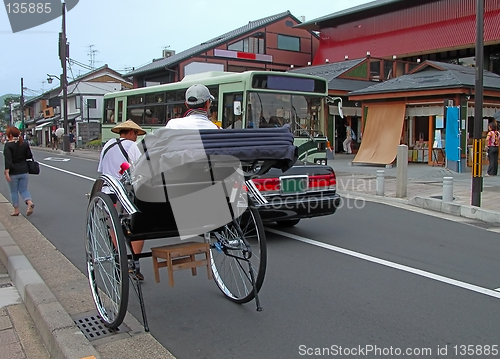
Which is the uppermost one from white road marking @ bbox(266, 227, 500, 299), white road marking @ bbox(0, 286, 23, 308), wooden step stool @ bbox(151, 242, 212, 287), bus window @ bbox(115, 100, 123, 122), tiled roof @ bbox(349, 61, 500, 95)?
tiled roof @ bbox(349, 61, 500, 95)

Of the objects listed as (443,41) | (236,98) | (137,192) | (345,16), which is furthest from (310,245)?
(345,16)

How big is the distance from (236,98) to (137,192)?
8632mm

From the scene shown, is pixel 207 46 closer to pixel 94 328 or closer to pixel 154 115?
pixel 154 115

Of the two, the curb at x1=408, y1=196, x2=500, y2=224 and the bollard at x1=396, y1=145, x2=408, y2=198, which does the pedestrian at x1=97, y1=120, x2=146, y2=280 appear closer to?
the curb at x1=408, y1=196, x2=500, y2=224

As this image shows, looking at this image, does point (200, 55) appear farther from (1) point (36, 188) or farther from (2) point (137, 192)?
(2) point (137, 192)

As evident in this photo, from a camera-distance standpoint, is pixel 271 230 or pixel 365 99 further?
pixel 365 99

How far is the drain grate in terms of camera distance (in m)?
4.04

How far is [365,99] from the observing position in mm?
20750

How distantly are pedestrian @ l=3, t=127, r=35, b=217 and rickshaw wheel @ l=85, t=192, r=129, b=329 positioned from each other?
5624 mm

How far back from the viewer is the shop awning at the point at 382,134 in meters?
19.4

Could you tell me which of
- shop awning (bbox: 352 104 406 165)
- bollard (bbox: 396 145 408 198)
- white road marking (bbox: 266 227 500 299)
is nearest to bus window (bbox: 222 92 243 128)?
bollard (bbox: 396 145 408 198)

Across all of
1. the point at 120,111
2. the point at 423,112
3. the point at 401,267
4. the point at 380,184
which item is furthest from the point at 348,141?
the point at 401,267

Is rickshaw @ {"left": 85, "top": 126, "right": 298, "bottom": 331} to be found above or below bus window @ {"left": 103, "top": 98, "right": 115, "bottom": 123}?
below

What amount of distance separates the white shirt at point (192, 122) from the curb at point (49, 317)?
5.99 ft
